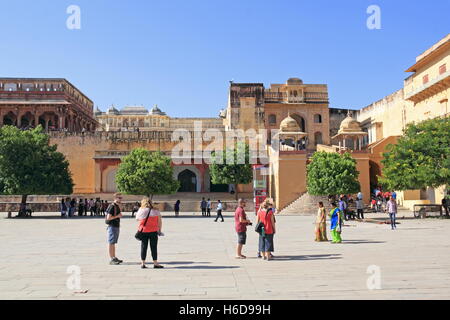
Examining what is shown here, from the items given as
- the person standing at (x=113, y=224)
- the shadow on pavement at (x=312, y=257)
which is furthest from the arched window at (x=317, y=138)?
the person standing at (x=113, y=224)

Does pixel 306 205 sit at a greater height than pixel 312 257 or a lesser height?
greater

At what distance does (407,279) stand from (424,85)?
27650 millimetres

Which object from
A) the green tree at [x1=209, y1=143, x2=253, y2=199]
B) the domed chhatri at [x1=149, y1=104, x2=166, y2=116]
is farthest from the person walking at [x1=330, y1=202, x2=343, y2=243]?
the domed chhatri at [x1=149, y1=104, x2=166, y2=116]

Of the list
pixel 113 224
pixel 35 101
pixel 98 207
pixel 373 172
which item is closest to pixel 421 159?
pixel 373 172

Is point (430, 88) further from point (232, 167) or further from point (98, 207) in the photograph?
point (98, 207)

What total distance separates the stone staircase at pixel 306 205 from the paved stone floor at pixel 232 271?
Answer: 1619cm

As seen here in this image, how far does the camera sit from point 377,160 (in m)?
35.6

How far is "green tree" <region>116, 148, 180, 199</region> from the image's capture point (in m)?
29.7

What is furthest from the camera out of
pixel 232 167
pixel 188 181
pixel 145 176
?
pixel 188 181

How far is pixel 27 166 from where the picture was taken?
28922mm

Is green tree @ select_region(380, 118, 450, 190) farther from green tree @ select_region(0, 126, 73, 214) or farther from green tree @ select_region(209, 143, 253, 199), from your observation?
green tree @ select_region(0, 126, 73, 214)
